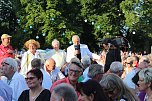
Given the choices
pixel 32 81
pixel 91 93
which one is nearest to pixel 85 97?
pixel 91 93

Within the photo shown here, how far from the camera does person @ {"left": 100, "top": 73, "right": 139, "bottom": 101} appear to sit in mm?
5031

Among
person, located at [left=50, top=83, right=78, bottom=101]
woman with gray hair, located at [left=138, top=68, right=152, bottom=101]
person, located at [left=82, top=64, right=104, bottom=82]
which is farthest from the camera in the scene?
person, located at [left=82, top=64, right=104, bottom=82]

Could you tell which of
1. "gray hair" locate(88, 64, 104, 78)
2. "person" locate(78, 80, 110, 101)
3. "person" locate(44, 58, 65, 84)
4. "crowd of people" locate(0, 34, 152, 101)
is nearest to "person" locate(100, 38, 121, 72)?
"crowd of people" locate(0, 34, 152, 101)

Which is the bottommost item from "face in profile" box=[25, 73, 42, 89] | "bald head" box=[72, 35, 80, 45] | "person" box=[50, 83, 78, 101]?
"face in profile" box=[25, 73, 42, 89]

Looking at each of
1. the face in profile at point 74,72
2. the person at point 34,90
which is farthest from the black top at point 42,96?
the face in profile at point 74,72

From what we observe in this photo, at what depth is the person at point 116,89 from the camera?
503cm

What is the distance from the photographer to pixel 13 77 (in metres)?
7.03

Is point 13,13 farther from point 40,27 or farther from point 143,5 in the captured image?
point 143,5

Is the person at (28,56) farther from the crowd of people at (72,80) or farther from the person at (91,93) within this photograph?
the person at (91,93)

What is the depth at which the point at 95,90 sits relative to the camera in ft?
13.8

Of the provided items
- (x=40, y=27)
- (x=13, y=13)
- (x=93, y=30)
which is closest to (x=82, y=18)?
(x=93, y=30)

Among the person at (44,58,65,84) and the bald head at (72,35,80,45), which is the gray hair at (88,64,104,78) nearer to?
the person at (44,58,65,84)

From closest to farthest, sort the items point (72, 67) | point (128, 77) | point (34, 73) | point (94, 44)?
point (34, 73), point (72, 67), point (128, 77), point (94, 44)

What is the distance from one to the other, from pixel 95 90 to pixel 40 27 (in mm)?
37916
